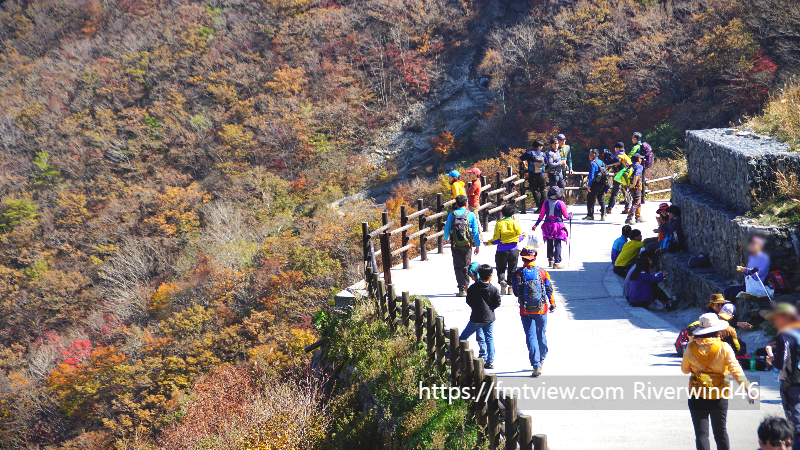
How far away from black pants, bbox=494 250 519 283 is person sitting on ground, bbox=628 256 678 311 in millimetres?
1928

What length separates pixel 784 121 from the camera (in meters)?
9.57

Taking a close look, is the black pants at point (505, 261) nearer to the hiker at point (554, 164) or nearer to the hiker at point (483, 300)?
the hiker at point (483, 300)

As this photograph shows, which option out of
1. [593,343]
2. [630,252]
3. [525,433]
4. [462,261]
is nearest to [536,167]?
[630,252]

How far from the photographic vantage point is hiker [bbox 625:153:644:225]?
42.3ft

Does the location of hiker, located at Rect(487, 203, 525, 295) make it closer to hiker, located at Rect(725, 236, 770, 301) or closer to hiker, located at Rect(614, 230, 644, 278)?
hiker, located at Rect(614, 230, 644, 278)

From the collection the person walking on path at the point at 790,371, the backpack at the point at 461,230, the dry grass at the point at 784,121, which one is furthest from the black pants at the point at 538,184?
the person walking on path at the point at 790,371

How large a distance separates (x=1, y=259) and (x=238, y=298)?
63.5ft

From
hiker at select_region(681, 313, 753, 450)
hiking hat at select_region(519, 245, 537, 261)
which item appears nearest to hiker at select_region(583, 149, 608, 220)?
hiking hat at select_region(519, 245, 537, 261)

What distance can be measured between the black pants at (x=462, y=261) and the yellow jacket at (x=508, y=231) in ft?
1.74

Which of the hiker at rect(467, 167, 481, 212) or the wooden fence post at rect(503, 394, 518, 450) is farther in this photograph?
the hiker at rect(467, 167, 481, 212)

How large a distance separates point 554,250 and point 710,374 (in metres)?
6.73

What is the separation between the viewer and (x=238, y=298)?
20.7m

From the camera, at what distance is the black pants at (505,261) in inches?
356

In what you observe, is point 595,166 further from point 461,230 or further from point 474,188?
point 461,230
